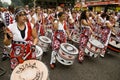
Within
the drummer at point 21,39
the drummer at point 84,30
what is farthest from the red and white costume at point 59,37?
the drummer at point 21,39

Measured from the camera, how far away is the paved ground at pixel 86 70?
703 cm

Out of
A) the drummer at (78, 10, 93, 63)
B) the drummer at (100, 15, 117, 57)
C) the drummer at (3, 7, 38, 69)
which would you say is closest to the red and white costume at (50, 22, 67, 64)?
the drummer at (78, 10, 93, 63)

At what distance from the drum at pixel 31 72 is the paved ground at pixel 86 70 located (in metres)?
2.43

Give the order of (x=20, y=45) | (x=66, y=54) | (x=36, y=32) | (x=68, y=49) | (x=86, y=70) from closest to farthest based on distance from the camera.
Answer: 1. (x=20, y=45)
2. (x=36, y=32)
3. (x=66, y=54)
4. (x=68, y=49)
5. (x=86, y=70)

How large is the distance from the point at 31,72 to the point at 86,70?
392cm

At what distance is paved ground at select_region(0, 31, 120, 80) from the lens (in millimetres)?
7031

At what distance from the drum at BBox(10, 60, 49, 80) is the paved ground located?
2.43 meters

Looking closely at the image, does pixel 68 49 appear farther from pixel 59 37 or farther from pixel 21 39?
pixel 21 39

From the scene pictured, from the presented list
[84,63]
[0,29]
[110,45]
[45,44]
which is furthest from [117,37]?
[0,29]

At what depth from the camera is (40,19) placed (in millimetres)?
11461

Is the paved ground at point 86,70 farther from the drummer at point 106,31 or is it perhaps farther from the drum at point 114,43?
the drummer at point 106,31

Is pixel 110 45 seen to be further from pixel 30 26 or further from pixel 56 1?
pixel 56 1

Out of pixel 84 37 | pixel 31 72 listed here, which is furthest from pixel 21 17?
pixel 84 37

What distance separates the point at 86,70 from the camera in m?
7.85
